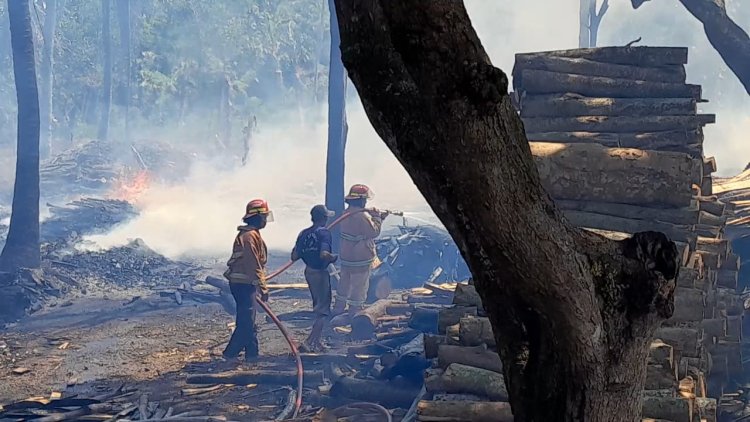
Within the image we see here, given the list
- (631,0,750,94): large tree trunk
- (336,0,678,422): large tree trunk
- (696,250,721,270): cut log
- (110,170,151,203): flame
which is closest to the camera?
(336,0,678,422): large tree trunk

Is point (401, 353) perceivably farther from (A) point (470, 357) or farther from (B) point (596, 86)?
(B) point (596, 86)

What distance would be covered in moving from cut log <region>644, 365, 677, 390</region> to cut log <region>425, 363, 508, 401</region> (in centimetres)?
102

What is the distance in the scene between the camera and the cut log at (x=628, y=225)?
21.2 ft

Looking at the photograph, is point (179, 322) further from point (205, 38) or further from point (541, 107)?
point (205, 38)

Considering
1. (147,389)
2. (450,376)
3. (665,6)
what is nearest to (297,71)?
(665,6)

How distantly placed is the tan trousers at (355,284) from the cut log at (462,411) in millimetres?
7096

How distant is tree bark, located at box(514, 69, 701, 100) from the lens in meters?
7.65

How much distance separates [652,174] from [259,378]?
5410 mm

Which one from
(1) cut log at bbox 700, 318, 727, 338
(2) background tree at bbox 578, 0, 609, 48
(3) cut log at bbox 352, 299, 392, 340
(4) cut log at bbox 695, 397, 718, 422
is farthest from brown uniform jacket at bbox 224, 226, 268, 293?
(2) background tree at bbox 578, 0, 609, 48

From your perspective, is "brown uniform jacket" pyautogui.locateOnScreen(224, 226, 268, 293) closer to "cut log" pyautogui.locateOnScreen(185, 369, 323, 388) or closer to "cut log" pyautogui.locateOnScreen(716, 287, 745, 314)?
"cut log" pyautogui.locateOnScreen(185, 369, 323, 388)

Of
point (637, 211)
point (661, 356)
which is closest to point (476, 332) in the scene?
point (661, 356)

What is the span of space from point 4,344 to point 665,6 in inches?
2253

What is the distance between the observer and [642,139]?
23.9 ft

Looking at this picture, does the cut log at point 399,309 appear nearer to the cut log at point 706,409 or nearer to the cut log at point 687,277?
the cut log at point 687,277
